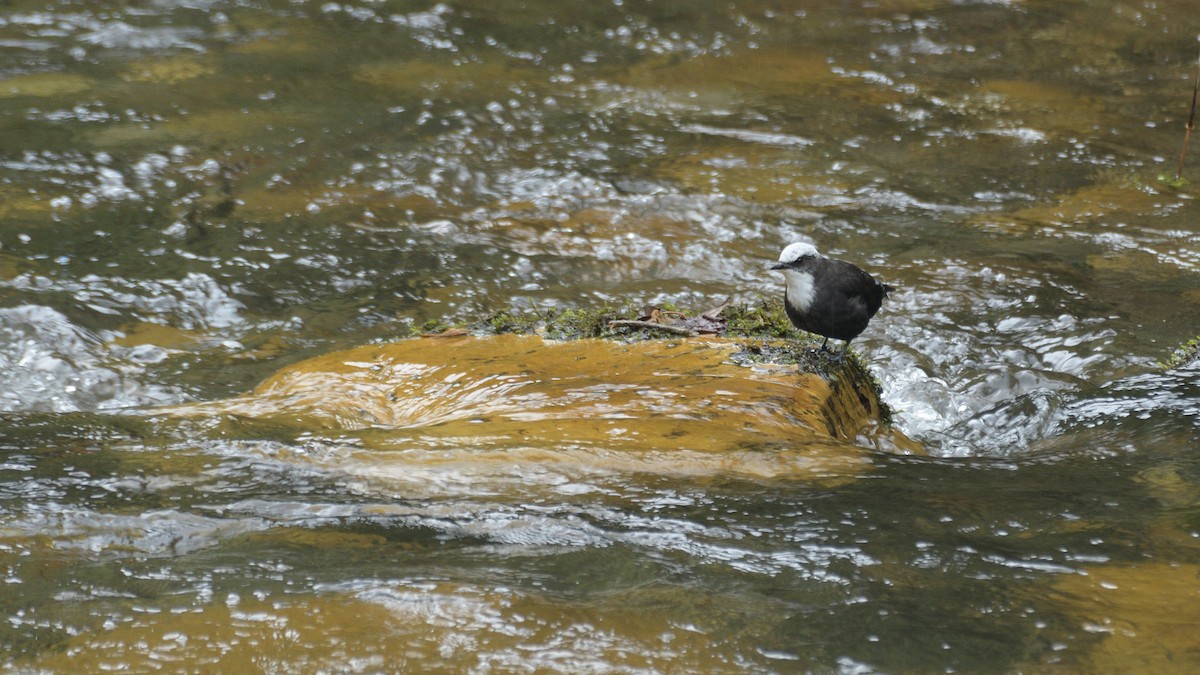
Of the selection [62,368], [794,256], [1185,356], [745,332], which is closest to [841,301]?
[794,256]

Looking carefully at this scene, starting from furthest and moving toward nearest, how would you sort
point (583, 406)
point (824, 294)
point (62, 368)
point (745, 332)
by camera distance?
point (62, 368)
point (745, 332)
point (824, 294)
point (583, 406)

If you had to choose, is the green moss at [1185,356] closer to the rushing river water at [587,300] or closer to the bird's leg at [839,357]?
the rushing river water at [587,300]

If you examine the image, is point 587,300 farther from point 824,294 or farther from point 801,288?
point 824,294

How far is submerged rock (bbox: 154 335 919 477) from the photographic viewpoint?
4062 mm

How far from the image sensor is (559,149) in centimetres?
935

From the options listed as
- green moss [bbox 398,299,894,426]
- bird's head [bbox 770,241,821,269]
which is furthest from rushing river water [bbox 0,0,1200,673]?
bird's head [bbox 770,241,821,269]

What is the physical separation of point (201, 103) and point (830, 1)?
23.7 ft

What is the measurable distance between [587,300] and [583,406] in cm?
283

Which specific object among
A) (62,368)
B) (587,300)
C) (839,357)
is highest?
(839,357)

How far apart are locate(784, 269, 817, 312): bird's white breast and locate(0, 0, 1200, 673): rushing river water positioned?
0.88 meters

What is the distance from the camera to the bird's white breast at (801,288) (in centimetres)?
481

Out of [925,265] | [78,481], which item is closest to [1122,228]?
[925,265]

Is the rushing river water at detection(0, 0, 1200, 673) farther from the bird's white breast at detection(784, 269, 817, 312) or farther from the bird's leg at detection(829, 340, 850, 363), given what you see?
the bird's white breast at detection(784, 269, 817, 312)

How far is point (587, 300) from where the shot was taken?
23.8 feet
